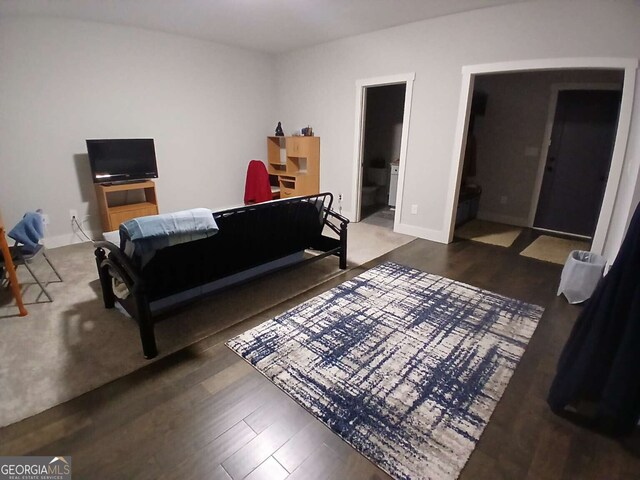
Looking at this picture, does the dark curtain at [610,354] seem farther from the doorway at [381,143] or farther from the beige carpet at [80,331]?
the doorway at [381,143]

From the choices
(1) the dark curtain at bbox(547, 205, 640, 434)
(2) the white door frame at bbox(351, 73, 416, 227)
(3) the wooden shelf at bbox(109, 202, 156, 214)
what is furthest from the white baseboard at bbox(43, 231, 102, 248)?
(1) the dark curtain at bbox(547, 205, 640, 434)

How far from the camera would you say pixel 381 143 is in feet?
22.2

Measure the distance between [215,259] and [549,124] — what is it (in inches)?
196

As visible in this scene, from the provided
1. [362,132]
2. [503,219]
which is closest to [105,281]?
[362,132]

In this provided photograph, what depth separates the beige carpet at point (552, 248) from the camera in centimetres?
392

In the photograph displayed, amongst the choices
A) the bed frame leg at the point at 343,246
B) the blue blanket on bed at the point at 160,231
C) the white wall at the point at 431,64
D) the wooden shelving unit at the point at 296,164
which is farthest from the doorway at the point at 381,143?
the blue blanket on bed at the point at 160,231

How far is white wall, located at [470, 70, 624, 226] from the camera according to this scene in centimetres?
475

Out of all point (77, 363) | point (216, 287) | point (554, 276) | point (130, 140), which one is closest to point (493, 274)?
point (554, 276)

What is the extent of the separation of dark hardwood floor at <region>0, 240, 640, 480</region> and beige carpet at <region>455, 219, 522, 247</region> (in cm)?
267

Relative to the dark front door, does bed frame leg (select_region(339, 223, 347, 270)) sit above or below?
below

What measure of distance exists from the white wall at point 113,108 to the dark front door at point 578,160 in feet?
15.5

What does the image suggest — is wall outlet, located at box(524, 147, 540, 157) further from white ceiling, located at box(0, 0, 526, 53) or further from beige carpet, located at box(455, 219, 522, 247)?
white ceiling, located at box(0, 0, 526, 53)

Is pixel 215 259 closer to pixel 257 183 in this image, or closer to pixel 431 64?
pixel 257 183

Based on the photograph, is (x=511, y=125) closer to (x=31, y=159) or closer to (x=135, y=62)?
(x=135, y=62)
